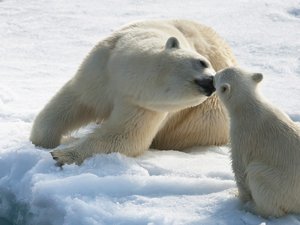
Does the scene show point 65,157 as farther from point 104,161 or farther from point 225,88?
point 225,88

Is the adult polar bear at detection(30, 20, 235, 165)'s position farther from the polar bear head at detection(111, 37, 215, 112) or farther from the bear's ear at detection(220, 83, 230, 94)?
the bear's ear at detection(220, 83, 230, 94)

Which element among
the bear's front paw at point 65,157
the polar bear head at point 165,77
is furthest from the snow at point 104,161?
the polar bear head at point 165,77

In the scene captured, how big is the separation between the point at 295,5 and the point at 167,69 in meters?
6.35

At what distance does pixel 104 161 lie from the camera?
3.82 meters

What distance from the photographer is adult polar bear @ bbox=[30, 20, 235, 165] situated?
3809mm

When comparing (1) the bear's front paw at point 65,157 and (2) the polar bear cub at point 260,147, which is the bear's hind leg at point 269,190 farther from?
(1) the bear's front paw at point 65,157

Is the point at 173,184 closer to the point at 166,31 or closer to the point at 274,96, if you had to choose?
the point at 166,31

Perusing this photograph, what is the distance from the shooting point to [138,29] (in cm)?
439

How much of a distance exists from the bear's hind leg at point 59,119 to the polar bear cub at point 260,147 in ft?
3.90

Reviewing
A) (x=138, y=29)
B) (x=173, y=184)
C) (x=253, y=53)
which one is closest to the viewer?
(x=173, y=184)

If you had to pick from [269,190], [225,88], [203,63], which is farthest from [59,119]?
[269,190]

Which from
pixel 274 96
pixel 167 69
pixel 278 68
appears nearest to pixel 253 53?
pixel 278 68

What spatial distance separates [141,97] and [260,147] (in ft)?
3.01

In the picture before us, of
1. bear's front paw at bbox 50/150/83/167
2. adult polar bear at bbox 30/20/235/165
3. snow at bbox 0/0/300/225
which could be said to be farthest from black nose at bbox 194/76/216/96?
bear's front paw at bbox 50/150/83/167
